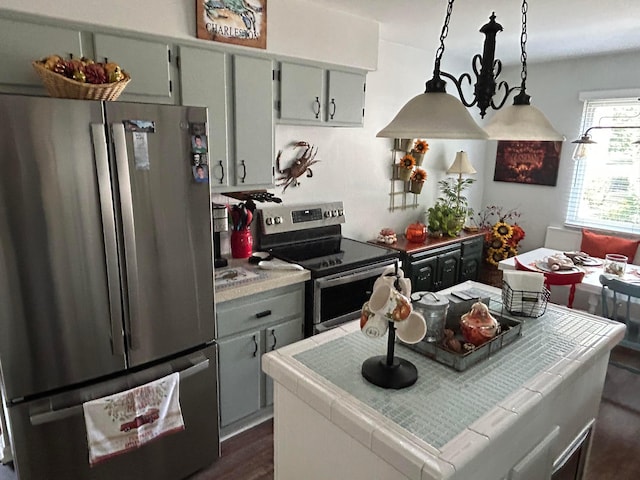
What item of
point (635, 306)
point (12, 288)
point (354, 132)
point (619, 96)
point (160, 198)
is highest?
point (619, 96)

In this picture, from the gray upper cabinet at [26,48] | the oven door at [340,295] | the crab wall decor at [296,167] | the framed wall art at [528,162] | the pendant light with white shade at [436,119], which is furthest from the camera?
the framed wall art at [528,162]

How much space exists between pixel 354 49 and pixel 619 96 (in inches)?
103

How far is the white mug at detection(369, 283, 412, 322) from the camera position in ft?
3.96

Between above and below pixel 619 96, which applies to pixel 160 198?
below

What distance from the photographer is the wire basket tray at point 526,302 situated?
180 centimetres

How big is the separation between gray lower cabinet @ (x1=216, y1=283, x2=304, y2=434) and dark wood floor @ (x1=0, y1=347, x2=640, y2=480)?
14cm

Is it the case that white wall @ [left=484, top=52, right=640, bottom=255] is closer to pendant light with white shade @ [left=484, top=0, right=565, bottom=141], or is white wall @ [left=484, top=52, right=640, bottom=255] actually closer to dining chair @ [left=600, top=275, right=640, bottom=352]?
dining chair @ [left=600, top=275, right=640, bottom=352]

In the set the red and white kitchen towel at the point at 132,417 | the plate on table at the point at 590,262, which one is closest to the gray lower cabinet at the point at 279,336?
the red and white kitchen towel at the point at 132,417

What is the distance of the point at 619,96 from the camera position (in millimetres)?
3836

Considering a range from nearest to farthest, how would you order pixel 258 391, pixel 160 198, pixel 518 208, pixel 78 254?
pixel 78 254 → pixel 160 198 → pixel 258 391 → pixel 518 208

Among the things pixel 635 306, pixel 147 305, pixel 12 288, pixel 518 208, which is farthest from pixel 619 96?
pixel 12 288

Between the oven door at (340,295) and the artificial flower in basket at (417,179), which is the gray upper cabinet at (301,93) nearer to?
the oven door at (340,295)

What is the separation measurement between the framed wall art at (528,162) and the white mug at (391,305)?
12.7 feet

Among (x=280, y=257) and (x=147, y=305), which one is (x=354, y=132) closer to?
(x=280, y=257)
